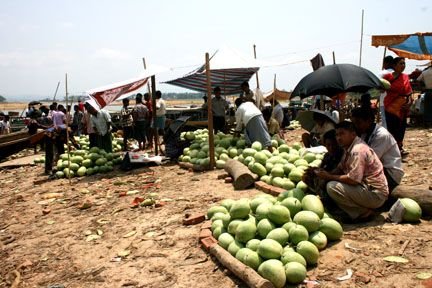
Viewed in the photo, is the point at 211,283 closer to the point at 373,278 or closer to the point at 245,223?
the point at 245,223

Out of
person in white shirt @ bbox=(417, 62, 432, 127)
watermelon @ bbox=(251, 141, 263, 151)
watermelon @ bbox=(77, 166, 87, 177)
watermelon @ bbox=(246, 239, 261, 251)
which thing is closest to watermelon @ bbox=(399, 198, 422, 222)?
watermelon @ bbox=(246, 239, 261, 251)

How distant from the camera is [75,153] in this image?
34.1 ft

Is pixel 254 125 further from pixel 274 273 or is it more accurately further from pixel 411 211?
pixel 274 273

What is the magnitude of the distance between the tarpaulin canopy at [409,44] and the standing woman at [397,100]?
14.8 ft

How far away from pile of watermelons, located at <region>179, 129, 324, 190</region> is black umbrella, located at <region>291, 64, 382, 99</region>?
117 centimetres

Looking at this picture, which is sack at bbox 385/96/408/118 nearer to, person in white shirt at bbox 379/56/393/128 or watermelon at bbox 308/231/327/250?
person in white shirt at bbox 379/56/393/128

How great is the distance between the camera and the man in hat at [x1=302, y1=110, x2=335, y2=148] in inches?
250

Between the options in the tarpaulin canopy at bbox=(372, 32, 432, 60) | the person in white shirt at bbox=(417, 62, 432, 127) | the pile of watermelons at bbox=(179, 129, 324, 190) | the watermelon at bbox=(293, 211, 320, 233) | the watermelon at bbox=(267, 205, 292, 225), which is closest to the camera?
the watermelon at bbox=(293, 211, 320, 233)

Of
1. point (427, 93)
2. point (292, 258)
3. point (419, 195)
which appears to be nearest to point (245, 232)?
point (292, 258)

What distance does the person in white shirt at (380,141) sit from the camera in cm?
458

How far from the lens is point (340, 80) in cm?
578

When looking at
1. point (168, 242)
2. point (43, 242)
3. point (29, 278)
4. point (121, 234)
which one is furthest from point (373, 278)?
point (43, 242)

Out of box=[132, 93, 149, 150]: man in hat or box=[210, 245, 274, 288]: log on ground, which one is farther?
box=[132, 93, 149, 150]: man in hat

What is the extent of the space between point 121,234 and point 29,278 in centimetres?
122
